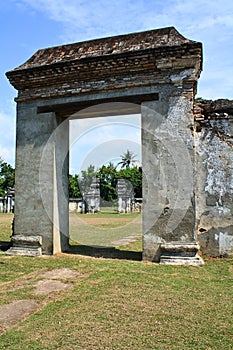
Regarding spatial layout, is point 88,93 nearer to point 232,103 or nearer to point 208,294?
point 232,103

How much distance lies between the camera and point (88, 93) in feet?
24.0

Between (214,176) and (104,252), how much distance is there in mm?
3054

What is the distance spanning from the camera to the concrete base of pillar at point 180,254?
6.23m

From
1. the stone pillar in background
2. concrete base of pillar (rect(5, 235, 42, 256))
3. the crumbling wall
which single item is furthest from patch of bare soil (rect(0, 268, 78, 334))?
the stone pillar in background

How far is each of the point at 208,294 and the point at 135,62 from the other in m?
4.53

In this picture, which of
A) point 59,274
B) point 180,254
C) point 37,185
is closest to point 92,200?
point 37,185

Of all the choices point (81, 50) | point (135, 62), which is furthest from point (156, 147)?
point (81, 50)

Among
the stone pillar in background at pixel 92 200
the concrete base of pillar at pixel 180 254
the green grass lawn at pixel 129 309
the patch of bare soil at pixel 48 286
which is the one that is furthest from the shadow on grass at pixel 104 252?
the stone pillar in background at pixel 92 200

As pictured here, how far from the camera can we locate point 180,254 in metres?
6.34

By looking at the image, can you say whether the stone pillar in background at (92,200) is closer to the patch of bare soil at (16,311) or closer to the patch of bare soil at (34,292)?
the patch of bare soil at (34,292)

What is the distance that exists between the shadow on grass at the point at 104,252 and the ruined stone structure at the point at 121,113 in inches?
17.3

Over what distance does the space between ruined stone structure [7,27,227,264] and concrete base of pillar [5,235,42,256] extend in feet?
0.07

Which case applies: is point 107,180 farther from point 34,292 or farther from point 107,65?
point 34,292

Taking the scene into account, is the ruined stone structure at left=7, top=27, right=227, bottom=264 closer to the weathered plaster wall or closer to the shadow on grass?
the weathered plaster wall
